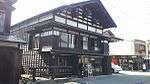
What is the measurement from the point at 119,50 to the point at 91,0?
26.2 meters

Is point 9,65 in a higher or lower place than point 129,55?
lower

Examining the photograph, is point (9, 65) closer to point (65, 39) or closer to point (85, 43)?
point (65, 39)

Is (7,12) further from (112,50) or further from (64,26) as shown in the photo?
(112,50)

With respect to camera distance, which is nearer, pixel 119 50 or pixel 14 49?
pixel 14 49

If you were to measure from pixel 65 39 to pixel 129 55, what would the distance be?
2780 cm

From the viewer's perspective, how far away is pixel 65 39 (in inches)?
1024

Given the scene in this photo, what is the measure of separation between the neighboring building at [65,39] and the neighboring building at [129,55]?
1945 cm

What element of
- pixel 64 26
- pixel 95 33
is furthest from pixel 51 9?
pixel 95 33

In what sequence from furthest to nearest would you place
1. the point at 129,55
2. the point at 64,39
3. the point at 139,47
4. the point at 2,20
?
the point at 139,47 → the point at 129,55 → the point at 64,39 → the point at 2,20

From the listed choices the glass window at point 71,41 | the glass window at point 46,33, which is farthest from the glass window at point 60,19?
the glass window at point 71,41

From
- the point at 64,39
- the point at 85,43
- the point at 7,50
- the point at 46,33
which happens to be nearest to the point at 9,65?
the point at 7,50

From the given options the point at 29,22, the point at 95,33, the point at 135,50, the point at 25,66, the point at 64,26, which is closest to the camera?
the point at 64,26

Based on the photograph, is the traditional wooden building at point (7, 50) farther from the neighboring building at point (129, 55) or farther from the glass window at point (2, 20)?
the neighboring building at point (129, 55)

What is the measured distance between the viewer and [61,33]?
82.5 ft
